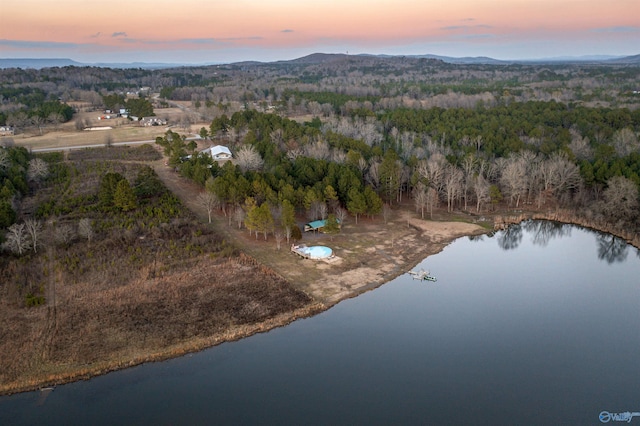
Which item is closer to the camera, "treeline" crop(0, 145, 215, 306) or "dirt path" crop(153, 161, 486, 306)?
"dirt path" crop(153, 161, 486, 306)

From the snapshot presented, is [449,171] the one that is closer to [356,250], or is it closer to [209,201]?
Answer: [356,250]

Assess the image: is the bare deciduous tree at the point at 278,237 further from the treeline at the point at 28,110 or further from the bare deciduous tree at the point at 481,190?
the treeline at the point at 28,110

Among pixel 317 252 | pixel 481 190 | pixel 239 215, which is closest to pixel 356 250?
pixel 317 252

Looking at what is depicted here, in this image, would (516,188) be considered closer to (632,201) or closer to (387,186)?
(632,201)

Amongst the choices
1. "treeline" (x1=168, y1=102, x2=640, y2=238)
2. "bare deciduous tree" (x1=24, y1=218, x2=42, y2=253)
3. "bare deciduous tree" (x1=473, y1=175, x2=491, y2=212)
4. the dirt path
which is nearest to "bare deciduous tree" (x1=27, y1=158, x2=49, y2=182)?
"treeline" (x1=168, y1=102, x2=640, y2=238)

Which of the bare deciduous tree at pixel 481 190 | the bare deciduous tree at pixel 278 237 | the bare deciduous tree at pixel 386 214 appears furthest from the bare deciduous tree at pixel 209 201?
the bare deciduous tree at pixel 481 190

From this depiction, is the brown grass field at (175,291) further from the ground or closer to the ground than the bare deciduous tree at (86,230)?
closer to the ground

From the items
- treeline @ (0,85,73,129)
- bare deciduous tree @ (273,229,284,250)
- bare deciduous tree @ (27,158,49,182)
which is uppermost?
treeline @ (0,85,73,129)

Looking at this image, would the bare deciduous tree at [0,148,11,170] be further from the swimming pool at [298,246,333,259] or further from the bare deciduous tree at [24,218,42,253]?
the swimming pool at [298,246,333,259]

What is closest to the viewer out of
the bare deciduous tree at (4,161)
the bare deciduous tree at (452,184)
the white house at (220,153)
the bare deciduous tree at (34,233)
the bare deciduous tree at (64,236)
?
the bare deciduous tree at (34,233)

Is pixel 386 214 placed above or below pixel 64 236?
below

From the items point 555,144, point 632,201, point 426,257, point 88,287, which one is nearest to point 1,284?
point 88,287

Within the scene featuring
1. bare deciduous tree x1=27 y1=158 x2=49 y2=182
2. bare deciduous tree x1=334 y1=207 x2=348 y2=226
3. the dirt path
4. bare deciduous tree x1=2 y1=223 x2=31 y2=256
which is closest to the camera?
the dirt path
